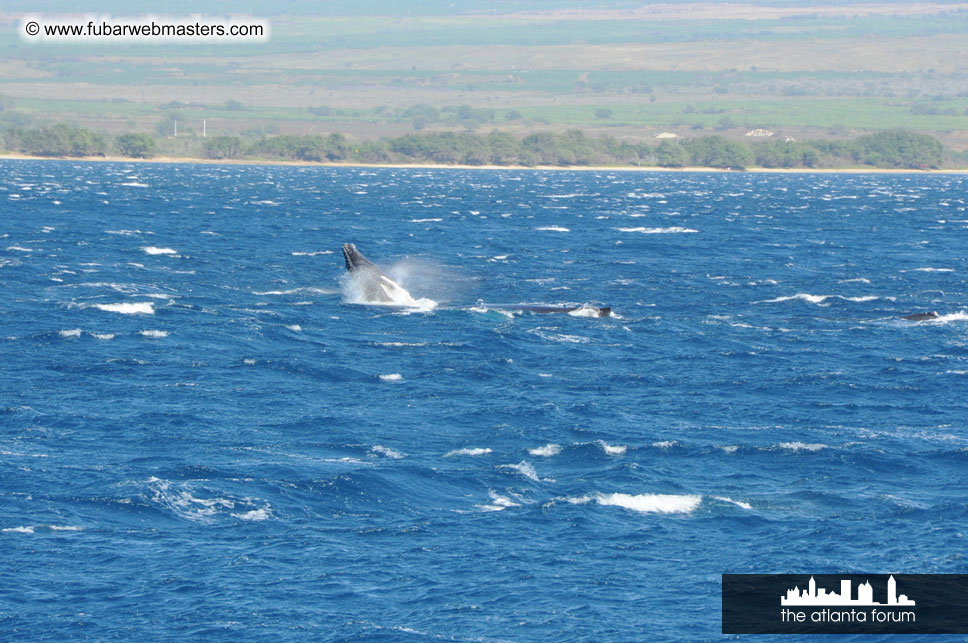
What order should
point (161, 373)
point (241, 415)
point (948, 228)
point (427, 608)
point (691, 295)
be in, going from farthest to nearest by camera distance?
point (948, 228), point (691, 295), point (161, 373), point (241, 415), point (427, 608)

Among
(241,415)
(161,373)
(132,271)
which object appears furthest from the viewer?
(132,271)

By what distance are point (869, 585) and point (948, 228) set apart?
100970 millimetres

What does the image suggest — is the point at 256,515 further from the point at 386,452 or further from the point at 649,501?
the point at 649,501

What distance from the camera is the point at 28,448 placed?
34531 mm

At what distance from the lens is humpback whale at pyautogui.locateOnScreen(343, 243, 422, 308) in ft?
204

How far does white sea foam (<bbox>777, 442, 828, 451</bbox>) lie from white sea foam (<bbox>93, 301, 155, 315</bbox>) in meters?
29.9

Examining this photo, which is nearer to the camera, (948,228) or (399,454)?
(399,454)

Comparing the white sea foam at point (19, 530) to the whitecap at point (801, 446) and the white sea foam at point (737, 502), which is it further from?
the whitecap at point (801, 446)

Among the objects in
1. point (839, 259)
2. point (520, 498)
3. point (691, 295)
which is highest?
point (839, 259)

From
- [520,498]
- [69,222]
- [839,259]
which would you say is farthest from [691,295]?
[69,222]

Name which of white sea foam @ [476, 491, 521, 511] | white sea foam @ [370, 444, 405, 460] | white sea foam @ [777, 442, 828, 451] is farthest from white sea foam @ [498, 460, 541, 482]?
white sea foam @ [777, 442, 828, 451]

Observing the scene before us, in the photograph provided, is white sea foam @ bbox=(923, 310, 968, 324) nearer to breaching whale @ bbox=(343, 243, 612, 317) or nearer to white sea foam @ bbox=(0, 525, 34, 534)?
breaching whale @ bbox=(343, 243, 612, 317)

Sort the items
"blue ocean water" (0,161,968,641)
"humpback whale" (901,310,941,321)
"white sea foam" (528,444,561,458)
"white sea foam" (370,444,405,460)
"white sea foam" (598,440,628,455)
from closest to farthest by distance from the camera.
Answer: "blue ocean water" (0,161,968,641), "white sea foam" (370,444,405,460), "white sea foam" (528,444,561,458), "white sea foam" (598,440,628,455), "humpback whale" (901,310,941,321)

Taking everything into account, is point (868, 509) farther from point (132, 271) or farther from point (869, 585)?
point (132, 271)
